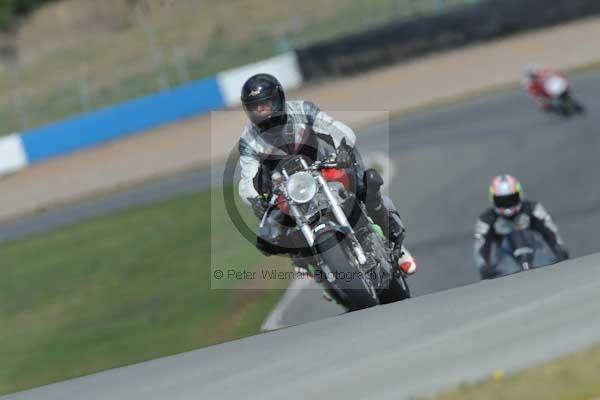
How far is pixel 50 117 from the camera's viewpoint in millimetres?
27375

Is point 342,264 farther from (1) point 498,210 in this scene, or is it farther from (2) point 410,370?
(1) point 498,210

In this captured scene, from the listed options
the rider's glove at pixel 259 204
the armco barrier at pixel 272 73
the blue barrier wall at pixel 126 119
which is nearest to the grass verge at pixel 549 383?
the rider's glove at pixel 259 204

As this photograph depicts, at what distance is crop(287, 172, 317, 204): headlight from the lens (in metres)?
6.74

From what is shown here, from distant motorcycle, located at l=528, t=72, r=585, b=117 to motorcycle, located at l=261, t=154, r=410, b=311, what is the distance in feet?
32.4

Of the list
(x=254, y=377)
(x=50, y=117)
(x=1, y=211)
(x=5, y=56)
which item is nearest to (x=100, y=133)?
(x=50, y=117)

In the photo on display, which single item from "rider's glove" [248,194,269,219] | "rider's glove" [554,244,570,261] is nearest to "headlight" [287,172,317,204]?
"rider's glove" [248,194,269,219]

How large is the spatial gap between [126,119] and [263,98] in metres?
20.1

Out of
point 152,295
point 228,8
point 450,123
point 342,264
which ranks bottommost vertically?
point 342,264

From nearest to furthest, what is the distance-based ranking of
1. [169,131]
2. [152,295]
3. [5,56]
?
[152,295] → [169,131] → [5,56]

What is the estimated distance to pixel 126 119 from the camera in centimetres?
2650

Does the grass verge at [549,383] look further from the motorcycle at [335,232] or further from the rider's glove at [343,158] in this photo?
the rider's glove at [343,158]

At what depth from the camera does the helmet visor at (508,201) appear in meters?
8.57

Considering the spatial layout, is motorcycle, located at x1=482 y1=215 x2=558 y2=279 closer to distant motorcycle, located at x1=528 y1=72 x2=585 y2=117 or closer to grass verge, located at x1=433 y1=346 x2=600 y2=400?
grass verge, located at x1=433 y1=346 x2=600 y2=400

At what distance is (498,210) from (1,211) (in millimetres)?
15773
